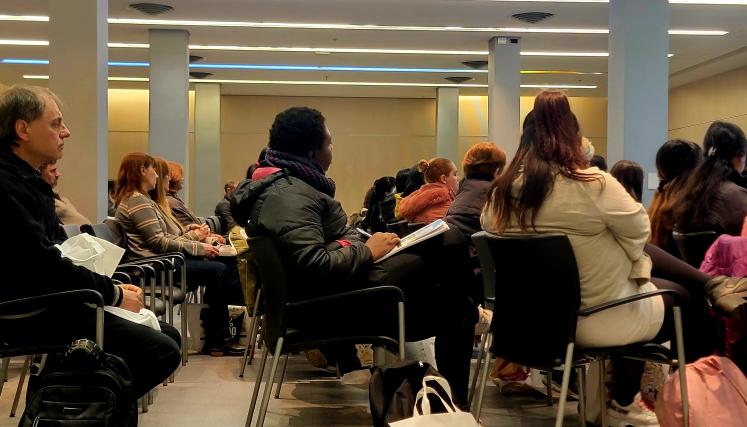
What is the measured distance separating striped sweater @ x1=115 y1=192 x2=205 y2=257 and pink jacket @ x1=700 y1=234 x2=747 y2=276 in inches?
118

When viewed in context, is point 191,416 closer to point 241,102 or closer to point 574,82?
point 574,82

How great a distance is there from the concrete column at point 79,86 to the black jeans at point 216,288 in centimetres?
126

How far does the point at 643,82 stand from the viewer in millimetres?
7125

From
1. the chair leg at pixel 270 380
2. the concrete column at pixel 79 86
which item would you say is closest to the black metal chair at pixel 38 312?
the chair leg at pixel 270 380

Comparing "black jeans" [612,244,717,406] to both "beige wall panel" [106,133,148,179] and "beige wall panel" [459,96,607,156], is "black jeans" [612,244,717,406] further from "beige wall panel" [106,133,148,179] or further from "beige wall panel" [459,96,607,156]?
"beige wall panel" [106,133,148,179]

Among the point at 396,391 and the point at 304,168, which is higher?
→ the point at 304,168

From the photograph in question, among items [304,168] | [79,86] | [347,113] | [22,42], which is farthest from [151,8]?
[347,113]

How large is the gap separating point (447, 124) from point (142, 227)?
11.9m

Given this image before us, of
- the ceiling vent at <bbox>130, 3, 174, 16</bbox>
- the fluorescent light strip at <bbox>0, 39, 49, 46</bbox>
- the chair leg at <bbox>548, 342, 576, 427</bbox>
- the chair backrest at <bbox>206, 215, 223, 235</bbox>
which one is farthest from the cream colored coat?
the fluorescent light strip at <bbox>0, 39, 49, 46</bbox>

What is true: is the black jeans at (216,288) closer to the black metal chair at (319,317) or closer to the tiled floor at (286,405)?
the tiled floor at (286,405)

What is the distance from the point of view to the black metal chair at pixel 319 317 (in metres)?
2.80

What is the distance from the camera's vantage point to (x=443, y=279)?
3.16 metres

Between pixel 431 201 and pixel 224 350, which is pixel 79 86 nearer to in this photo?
pixel 224 350

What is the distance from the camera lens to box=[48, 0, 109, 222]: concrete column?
→ 19.0ft
